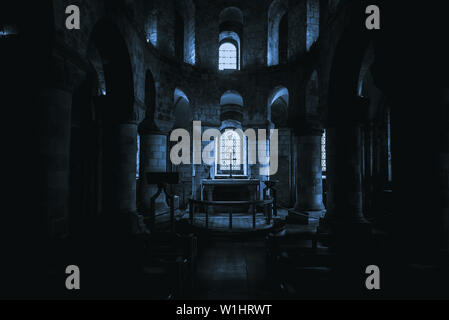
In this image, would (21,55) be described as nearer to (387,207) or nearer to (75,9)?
(75,9)

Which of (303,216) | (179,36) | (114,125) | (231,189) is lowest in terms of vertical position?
(303,216)

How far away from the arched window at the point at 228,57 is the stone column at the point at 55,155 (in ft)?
39.0

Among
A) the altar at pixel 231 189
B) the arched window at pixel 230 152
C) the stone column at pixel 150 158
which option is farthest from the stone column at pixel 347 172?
the arched window at pixel 230 152

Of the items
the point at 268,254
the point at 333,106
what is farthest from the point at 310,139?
the point at 268,254

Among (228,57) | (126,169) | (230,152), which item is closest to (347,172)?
(126,169)

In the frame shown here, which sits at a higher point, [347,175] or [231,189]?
[347,175]

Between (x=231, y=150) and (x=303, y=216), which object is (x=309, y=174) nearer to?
(x=303, y=216)

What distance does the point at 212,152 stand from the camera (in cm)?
1148

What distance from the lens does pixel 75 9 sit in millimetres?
3799

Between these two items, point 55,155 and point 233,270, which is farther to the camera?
point 233,270

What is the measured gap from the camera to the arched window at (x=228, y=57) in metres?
14.4

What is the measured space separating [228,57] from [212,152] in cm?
643

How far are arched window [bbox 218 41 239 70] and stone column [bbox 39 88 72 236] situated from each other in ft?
39.0

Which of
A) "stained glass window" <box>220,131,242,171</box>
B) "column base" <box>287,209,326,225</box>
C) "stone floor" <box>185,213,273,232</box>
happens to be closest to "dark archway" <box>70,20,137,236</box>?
"stone floor" <box>185,213,273,232</box>
